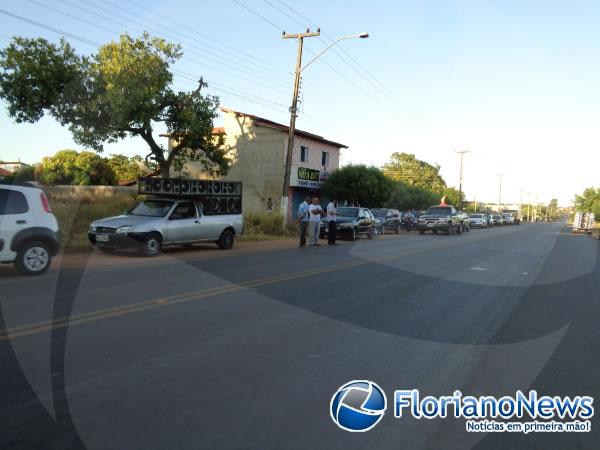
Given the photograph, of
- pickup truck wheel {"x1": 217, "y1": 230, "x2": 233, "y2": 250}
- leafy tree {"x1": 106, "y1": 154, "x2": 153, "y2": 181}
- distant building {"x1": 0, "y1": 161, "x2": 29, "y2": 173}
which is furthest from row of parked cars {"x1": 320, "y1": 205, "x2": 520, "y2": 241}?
distant building {"x1": 0, "y1": 161, "x2": 29, "y2": 173}

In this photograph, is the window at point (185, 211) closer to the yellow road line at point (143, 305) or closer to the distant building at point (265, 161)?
the yellow road line at point (143, 305)

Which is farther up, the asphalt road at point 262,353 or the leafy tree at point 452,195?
the leafy tree at point 452,195

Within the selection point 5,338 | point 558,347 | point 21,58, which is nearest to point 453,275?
point 558,347

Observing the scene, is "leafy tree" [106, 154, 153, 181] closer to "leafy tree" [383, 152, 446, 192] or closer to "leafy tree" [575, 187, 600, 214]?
"leafy tree" [383, 152, 446, 192]

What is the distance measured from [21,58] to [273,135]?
14.9 m

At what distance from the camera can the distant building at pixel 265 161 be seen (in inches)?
1278

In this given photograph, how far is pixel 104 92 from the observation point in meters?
24.6

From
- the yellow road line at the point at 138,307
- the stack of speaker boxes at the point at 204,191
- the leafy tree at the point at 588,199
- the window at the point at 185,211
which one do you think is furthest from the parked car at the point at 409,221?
the leafy tree at the point at 588,199

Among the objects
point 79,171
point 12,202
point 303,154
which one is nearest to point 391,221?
point 303,154

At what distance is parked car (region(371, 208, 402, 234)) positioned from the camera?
30750 millimetres

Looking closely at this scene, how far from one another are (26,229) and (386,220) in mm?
25866

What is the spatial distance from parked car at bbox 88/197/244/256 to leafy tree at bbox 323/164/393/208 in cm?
1865

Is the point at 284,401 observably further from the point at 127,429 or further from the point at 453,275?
the point at 453,275

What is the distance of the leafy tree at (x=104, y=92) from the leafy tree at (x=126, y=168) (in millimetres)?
7921
